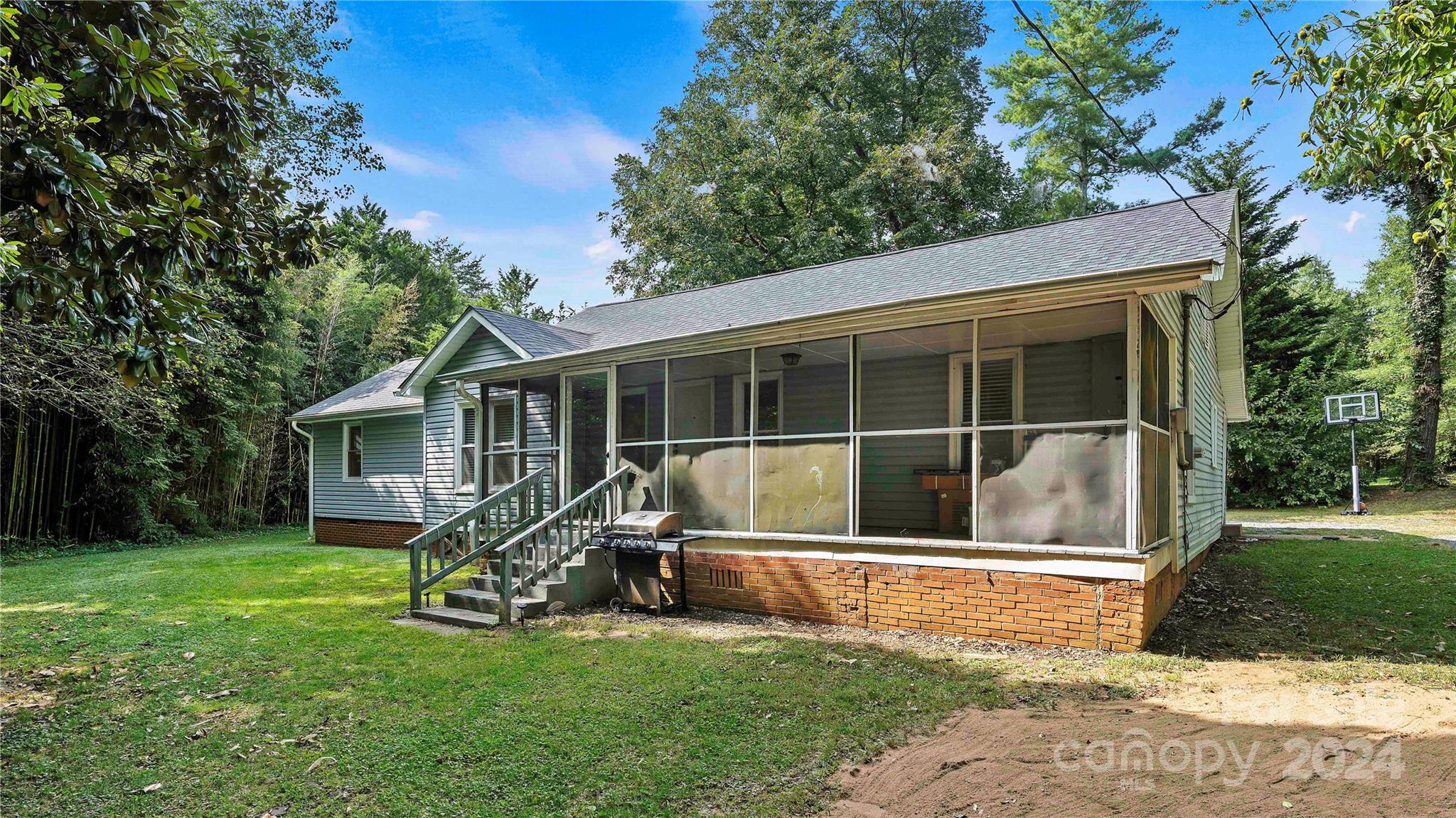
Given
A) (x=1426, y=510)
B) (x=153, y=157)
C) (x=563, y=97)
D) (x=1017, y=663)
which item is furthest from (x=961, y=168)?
(x=153, y=157)

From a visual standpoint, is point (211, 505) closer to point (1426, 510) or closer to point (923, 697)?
point (923, 697)

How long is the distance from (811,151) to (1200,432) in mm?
13690

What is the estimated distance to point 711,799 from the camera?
3.29m

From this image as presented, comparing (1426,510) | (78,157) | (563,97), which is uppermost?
(563,97)

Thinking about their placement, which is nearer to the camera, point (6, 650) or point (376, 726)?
point (376, 726)

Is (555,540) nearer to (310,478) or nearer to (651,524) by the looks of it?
(651,524)

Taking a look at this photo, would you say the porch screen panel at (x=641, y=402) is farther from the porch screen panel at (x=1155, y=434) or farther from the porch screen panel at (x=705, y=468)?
the porch screen panel at (x=1155, y=434)

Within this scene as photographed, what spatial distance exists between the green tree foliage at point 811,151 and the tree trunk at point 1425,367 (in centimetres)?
1306

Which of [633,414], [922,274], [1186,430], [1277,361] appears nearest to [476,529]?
[633,414]

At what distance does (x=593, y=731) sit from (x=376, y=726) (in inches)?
53.6

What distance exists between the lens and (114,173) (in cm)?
344

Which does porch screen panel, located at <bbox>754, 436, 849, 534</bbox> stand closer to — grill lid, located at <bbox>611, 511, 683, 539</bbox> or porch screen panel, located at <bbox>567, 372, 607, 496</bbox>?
grill lid, located at <bbox>611, 511, 683, 539</bbox>

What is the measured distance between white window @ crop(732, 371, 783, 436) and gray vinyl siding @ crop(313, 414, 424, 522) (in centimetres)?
779

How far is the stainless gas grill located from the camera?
7.61 metres
